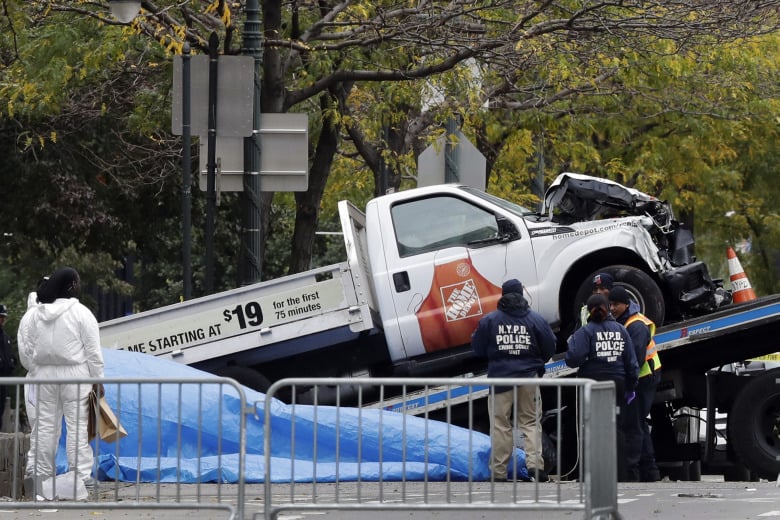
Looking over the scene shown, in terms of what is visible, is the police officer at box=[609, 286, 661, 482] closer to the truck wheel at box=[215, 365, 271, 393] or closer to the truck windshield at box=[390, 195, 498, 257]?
the truck windshield at box=[390, 195, 498, 257]

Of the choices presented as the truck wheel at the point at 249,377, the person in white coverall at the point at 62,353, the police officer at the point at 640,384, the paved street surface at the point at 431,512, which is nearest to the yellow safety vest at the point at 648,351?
the police officer at the point at 640,384

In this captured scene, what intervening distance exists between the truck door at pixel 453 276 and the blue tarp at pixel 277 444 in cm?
170

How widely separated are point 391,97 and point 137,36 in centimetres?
379

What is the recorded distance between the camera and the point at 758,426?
42.8 ft

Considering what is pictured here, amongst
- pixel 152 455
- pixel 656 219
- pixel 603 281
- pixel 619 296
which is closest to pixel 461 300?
pixel 603 281

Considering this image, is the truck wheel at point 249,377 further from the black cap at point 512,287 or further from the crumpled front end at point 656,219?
the crumpled front end at point 656,219

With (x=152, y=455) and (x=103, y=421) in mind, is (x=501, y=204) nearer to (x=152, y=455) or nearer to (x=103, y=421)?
(x=152, y=455)

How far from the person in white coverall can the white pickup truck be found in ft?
9.81

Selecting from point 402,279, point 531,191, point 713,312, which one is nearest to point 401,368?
point 402,279

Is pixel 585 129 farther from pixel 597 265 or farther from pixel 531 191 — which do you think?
pixel 597 265

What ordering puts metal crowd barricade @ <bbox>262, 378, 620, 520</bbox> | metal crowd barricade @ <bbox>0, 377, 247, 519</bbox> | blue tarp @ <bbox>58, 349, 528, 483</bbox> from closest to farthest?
metal crowd barricade @ <bbox>262, 378, 620, 520</bbox>
metal crowd barricade @ <bbox>0, 377, 247, 519</bbox>
blue tarp @ <bbox>58, 349, 528, 483</bbox>

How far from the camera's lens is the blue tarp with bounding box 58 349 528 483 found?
9.92 metres

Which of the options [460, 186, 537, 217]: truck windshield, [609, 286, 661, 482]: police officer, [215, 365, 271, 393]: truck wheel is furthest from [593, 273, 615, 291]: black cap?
[215, 365, 271, 393]: truck wheel

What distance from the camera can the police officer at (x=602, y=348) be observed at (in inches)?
482
